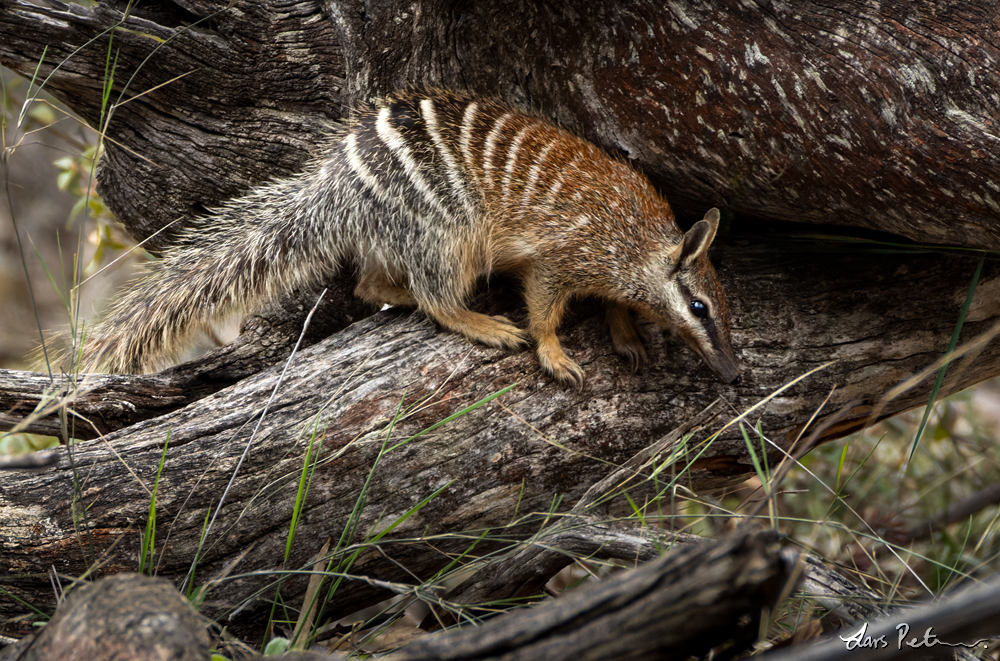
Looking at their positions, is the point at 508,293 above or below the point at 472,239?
below

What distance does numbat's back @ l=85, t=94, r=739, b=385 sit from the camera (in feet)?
9.18

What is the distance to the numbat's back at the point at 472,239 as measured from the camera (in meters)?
2.80

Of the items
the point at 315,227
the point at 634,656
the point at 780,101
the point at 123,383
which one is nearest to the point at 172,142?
the point at 315,227

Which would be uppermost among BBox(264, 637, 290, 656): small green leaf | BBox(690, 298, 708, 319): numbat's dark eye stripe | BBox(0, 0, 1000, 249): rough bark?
BBox(0, 0, 1000, 249): rough bark

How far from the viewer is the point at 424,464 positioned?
2.50 m

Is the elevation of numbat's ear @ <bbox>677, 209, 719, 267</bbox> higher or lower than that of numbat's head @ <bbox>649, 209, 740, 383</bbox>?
higher

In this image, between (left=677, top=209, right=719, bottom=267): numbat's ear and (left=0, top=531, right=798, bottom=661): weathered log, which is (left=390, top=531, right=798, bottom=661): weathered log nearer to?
(left=0, top=531, right=798, bottom=661): weathered log

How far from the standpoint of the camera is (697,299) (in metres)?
2.72

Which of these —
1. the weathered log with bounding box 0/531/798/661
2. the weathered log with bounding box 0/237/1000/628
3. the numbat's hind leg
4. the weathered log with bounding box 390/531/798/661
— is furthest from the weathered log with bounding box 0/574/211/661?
the numbat's hind leg

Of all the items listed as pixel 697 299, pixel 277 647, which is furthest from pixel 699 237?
pixel 277 647

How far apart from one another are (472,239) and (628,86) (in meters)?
0.83

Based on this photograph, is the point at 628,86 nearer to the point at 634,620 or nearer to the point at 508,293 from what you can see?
the point at 508,293

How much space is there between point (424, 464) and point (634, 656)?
1.30 meters

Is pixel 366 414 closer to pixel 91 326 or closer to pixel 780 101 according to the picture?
pixel 91 326
